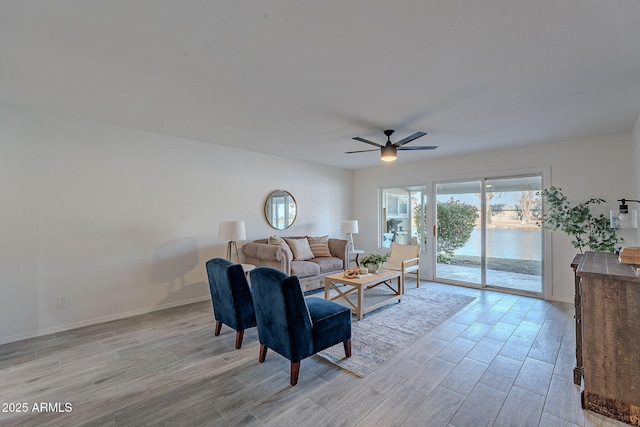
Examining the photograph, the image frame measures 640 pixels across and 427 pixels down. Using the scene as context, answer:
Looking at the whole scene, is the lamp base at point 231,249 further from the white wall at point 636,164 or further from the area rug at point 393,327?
the white wall at point 636,164

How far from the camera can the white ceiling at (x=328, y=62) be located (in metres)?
1.66

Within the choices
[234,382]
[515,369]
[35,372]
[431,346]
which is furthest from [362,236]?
[35,372]

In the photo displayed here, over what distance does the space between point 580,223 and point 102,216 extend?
→ 672 cm

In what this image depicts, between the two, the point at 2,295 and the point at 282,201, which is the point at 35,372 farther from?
the point at 282,201

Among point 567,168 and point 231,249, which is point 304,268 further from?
point 567,168

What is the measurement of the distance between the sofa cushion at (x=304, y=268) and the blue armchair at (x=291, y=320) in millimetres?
1899

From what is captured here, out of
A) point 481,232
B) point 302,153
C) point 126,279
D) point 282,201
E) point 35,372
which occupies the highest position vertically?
point 302,153

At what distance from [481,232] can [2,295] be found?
6.78 m

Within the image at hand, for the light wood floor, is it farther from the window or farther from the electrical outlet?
the window

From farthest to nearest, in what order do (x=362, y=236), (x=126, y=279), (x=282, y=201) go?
(x=362, y=236), (x=282, y=201), (x=126, y=279)

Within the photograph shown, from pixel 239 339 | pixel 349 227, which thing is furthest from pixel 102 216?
pixel 349 227

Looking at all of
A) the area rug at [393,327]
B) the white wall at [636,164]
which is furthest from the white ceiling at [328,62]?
the area rug at [393,327]

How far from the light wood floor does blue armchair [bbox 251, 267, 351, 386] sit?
0.80ft

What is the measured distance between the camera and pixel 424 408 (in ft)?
6.48
